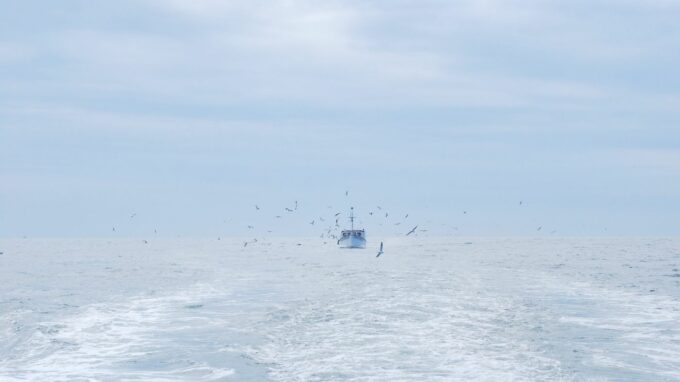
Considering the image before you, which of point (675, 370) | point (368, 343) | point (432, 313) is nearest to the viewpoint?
point (675, 370)

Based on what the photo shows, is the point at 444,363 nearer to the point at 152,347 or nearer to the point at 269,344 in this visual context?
the point at 269,344

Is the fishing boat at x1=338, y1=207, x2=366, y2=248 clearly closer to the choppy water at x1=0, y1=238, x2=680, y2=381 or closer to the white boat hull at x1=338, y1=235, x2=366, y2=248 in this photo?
the white boat hull at x1=338, y1=235, x2=366, y2=248

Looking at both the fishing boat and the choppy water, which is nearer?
the choppy water

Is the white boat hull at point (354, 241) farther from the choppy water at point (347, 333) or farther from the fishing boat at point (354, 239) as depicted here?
the choppy water at point (347, 333)

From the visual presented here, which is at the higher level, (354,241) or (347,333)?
(347,333)

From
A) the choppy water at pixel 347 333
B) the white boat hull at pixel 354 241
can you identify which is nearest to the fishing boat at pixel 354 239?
the white boat hull at pixel 354 241

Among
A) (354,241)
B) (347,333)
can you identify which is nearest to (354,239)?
(354,241)

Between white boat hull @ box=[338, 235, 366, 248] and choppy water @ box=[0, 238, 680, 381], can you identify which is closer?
choppy water @ box=[0, 238, 680, 381]

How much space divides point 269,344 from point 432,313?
861cm

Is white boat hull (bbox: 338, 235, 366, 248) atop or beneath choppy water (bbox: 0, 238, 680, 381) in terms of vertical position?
beneath

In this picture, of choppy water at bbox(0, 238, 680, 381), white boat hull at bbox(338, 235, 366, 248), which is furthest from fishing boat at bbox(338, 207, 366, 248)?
choppy water at bbox(0, 238, 680, 381)

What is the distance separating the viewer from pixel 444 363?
20891 millimetres

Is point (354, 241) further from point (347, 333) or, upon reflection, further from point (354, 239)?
point (347, 333)

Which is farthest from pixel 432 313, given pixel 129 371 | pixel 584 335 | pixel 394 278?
pixel 394 278
